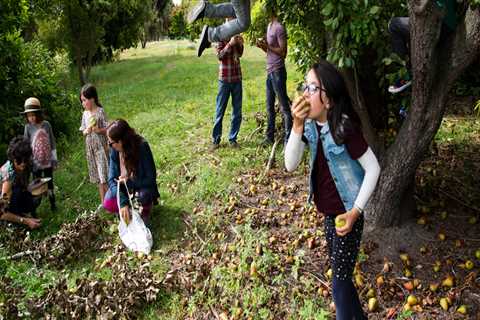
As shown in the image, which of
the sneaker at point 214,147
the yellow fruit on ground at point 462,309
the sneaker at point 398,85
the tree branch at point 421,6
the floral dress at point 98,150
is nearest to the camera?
the tree branch at point 421,6

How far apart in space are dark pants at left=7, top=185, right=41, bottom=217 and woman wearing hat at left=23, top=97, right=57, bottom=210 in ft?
1.37

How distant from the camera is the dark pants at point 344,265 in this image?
296 centimetres

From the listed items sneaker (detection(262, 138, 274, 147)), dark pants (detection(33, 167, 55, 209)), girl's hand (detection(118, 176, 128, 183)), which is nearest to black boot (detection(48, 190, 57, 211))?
dark pants (detection(33, 167, 55, 209))

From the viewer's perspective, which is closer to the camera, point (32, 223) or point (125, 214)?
point (125, 214)

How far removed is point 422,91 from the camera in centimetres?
364

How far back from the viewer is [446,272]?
12.9 ft

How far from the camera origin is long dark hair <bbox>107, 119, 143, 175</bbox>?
4.91 meters

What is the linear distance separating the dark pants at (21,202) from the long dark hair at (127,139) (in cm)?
141

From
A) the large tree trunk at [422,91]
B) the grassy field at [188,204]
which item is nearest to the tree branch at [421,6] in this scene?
the large tree trunk at [422,91]

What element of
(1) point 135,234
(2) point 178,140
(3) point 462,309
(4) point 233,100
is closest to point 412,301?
(3) point 462,309

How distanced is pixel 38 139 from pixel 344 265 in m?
4.30

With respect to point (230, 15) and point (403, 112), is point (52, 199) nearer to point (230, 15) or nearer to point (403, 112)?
point (230, 15)

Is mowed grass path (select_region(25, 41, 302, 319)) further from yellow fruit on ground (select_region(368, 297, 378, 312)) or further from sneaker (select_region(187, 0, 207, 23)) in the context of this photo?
sneaker (select_region(187, 0, 207, 23))

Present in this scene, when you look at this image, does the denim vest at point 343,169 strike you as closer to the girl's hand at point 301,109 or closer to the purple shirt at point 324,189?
the purple shirt at point 324,189
